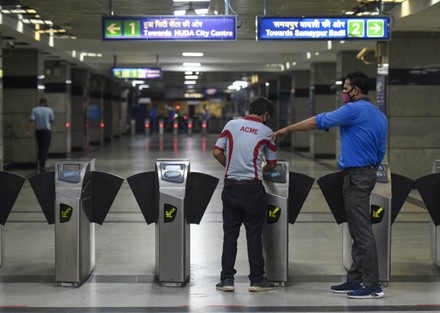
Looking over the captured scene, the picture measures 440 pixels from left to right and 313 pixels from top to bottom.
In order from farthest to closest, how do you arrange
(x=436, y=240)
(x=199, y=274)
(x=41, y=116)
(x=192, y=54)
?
1. (x=192, y=54)
2. (x=41, y=116)
3. (x=436, y=240)
4. (x=199, y=274)

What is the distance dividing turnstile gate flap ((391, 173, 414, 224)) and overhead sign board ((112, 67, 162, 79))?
58.5 ft

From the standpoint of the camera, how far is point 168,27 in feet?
38.0

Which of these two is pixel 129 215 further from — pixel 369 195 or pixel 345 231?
pixel 369 195

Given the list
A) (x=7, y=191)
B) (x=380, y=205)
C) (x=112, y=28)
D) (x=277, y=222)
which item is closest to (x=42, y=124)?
(x=112, y=28)

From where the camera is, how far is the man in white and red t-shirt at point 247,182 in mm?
6203

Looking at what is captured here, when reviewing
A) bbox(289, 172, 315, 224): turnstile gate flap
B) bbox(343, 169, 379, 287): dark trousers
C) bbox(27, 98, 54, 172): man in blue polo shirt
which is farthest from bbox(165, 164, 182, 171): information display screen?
bbox(27, 98, 54, 172): man in blue polo shirt

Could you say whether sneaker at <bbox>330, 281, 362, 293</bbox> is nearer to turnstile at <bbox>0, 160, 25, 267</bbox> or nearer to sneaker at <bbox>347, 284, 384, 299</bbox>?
sneaker at <bbox>347, 284, 384, 299</bbox>

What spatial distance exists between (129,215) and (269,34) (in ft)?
11.2

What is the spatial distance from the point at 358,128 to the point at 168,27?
6029 millimetres

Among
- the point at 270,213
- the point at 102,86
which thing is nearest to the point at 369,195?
the point at 270,213

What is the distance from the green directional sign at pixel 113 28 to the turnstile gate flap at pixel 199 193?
214 inches

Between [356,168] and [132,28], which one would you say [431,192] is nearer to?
[356,168]

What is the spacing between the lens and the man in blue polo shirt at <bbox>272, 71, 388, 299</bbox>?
240 inches

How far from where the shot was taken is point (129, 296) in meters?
6.14
